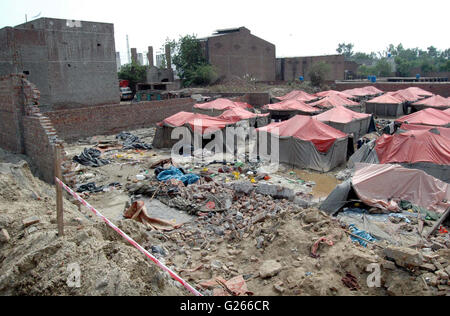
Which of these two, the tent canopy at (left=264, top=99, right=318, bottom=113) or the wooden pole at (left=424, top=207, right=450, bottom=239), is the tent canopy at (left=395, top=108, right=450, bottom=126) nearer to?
the tent canopy at (left=264, top=99, right=318, bottom=113)

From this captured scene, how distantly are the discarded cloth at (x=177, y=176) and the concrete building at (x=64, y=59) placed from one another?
16476mm

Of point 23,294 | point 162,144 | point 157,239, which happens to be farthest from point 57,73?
point 23,294

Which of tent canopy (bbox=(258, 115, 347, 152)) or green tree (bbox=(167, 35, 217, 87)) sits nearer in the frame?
tent canopy (bbox=(258, 115, 347, 152))

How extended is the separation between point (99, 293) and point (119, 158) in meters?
11.7

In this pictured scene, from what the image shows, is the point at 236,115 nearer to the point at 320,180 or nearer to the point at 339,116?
the point at 339,116

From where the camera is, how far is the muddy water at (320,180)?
1197 centimetres

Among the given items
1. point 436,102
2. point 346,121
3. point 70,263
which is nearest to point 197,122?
point 346,121

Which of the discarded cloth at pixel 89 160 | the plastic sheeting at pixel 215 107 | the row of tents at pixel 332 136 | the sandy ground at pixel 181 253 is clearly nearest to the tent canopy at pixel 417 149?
the row of tents at pixel 332 136

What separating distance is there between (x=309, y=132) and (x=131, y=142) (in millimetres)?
8717

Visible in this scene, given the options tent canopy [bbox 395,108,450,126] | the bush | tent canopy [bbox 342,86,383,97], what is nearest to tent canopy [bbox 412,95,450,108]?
tent canopy [bbox 342,86,383,97]

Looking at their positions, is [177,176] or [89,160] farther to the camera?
[89,160]

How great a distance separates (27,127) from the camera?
1072 centimetres

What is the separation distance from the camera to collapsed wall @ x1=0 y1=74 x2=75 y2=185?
9891 millimetres

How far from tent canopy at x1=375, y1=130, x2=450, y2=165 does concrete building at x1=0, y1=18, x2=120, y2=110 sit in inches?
844
